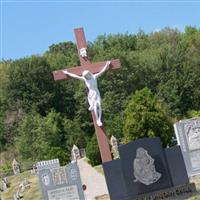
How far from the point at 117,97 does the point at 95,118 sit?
36.1 m

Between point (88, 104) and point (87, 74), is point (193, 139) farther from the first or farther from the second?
point (88, 104)

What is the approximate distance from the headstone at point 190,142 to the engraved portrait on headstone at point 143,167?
5.34 meters

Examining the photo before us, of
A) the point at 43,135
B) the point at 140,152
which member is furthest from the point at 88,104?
the point at 140,152

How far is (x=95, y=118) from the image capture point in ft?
67.1

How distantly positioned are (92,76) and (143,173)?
6.25 m

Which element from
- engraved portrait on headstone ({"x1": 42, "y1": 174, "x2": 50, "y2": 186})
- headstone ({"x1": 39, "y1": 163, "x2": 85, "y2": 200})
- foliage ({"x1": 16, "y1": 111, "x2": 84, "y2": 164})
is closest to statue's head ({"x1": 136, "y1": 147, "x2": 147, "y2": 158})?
headstone ({"x1": 39, "y1": 163, "x2": 85, "y2": 200})

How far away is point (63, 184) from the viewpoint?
56.6 feet

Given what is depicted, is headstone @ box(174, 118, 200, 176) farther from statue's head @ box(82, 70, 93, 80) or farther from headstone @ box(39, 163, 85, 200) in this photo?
headstone @ box(39, 163, 85, 200)

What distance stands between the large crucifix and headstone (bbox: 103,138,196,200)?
513cm

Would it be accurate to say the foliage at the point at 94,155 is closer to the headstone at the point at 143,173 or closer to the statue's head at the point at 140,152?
the headstone at the point at 143,173

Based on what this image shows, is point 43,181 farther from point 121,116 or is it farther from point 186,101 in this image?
point 186,101

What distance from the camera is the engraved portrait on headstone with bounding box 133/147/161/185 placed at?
14.8m

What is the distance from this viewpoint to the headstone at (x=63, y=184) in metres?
17.1

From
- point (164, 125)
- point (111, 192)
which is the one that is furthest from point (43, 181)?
point (164, 125)
